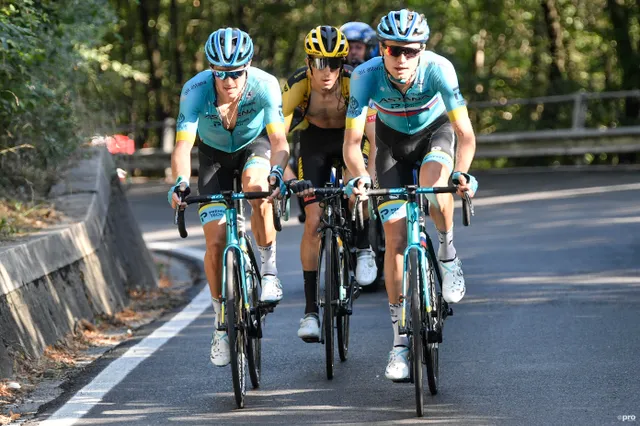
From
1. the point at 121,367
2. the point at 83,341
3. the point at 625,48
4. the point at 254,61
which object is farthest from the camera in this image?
the point at 254,61

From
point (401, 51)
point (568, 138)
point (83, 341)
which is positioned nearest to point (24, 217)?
point (83, 341)

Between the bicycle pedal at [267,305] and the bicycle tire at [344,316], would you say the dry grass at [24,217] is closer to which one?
the bicycle pedal at [267,305]

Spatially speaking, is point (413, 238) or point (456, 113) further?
point (456, 113)

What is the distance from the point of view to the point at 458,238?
14578 mm

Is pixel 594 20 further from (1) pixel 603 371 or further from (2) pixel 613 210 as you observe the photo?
(1) pixel 603 371

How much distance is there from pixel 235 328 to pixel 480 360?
5.88 feet

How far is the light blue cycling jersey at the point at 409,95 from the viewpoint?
7375 mm

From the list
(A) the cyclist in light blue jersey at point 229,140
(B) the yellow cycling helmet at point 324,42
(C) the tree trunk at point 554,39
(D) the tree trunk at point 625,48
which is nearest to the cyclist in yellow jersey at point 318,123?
(B) the yellow cycling helmet at point 324,42

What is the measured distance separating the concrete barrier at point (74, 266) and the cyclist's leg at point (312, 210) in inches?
69.6

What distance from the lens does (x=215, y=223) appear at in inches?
299

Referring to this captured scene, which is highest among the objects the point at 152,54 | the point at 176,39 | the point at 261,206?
the point at 176,39

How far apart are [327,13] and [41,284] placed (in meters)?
26.3

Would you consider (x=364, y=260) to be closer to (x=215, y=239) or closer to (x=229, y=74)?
(x=215, y=239)

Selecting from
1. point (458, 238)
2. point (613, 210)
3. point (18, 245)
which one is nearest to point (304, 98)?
point (18, 245)
